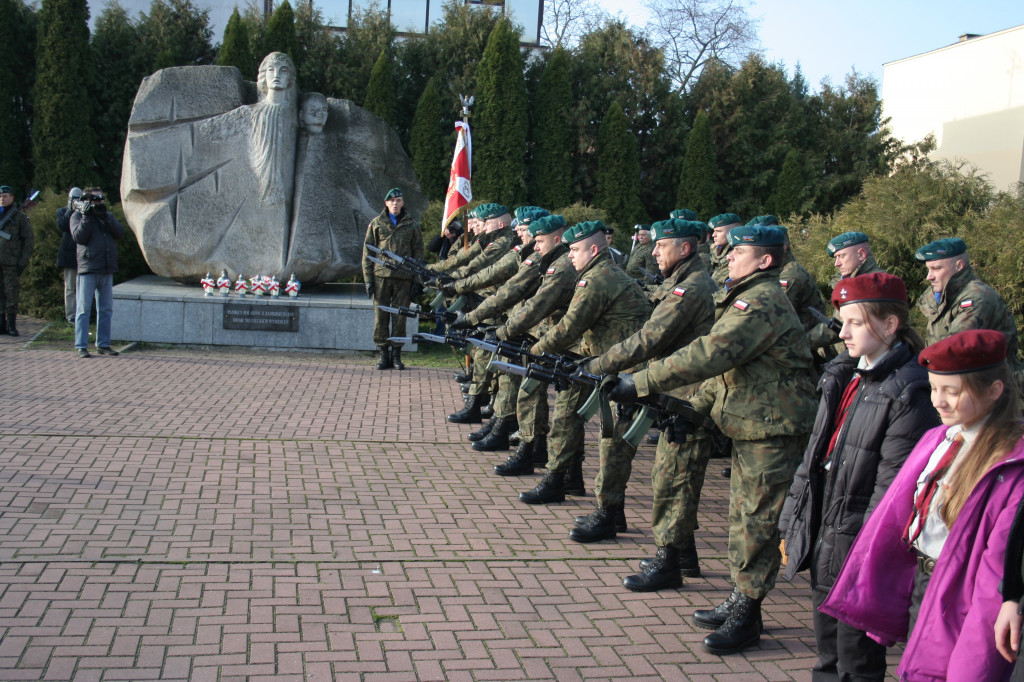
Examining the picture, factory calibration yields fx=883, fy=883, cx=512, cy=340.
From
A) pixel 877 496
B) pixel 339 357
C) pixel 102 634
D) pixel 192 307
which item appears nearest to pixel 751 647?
pixel 877 496

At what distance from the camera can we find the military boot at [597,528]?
5.25 meters

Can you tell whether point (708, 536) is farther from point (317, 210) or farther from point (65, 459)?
point (317, 210)

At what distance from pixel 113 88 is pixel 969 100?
19613 mm

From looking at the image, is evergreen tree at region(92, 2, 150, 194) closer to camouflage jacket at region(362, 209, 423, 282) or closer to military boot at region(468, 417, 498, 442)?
camouflage jacket at region(362, 209, 423, 282)

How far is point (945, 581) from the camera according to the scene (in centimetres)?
246

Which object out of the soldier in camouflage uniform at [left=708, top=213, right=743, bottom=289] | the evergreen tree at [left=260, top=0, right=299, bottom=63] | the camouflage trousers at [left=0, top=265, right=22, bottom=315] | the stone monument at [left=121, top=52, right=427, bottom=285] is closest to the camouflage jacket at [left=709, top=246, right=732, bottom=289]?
the soldier in camouflage uniform at [left=708, top=213, right=743, bottom=289]

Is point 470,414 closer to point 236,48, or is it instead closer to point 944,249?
point 944,249

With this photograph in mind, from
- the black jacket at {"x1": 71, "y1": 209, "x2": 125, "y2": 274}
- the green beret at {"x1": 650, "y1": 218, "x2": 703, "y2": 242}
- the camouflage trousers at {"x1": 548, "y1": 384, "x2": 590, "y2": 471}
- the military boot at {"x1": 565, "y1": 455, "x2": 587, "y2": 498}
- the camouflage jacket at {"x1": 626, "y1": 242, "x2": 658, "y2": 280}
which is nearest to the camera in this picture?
the green beret at {"x1": 650, "y1": 218, "x2": 703, "y2": 242}

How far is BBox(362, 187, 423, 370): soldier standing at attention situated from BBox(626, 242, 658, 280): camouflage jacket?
298 cm

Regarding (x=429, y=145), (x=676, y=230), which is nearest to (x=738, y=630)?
(x=676, y=230)

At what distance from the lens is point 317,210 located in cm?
1209

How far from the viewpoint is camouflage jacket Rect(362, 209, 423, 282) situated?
1075 cm

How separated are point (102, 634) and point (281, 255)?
8.64 meters

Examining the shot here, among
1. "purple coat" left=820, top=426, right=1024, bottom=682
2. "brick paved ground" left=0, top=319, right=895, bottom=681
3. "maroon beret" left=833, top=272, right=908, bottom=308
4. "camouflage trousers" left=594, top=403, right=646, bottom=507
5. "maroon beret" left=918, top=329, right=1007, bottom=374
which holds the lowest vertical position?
"brick paved ground" left=0, top=319, right=895, bottom=681
